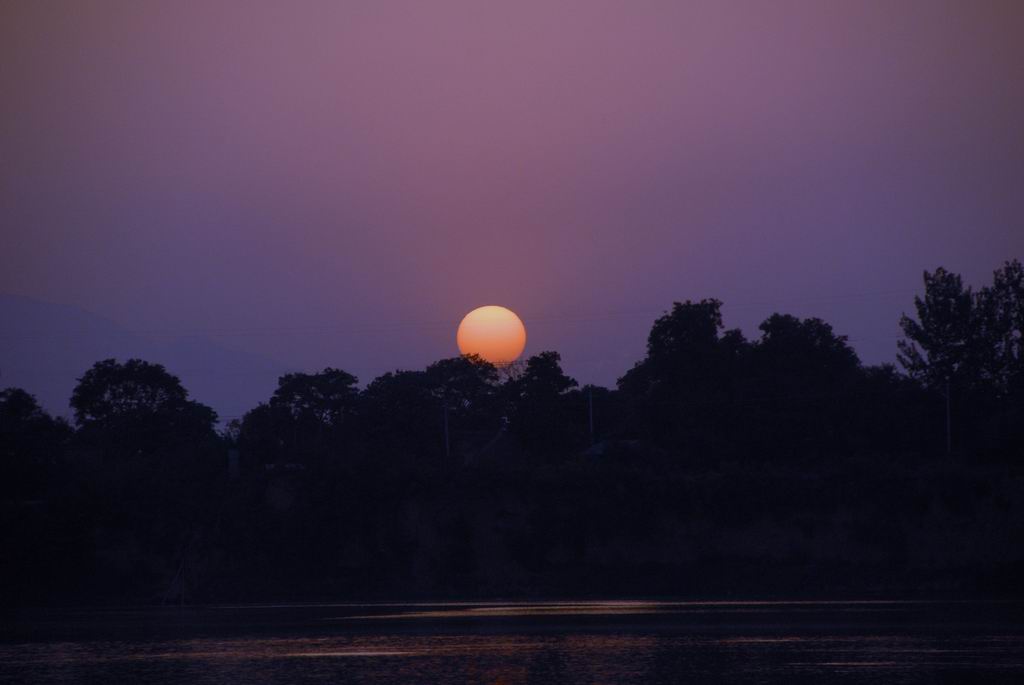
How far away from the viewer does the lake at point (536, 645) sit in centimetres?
1413

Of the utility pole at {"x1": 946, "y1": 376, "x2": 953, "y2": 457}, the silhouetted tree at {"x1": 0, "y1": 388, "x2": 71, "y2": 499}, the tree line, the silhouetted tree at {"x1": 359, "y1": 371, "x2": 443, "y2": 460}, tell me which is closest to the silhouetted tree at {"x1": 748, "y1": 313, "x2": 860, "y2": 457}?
the tree line

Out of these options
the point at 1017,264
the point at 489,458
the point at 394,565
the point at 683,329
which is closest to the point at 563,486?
the point at 489,458

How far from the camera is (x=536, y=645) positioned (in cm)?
1711

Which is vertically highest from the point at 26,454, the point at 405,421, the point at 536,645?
the point at 405,421

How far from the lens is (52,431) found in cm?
4331

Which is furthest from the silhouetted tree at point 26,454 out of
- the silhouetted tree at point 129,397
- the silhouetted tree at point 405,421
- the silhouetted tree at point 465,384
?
the silhouetted tree at point 465,384

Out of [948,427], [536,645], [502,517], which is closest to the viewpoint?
[536,645]

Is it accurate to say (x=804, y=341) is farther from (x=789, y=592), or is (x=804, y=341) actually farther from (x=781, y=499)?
(x=789, y=592)

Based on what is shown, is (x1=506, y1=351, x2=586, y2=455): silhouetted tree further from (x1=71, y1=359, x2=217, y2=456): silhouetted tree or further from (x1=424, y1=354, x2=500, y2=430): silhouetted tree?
(x1=71, y1=359, x2=217, y2=456): silhouetted tree

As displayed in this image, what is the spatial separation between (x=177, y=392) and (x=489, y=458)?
105 ft

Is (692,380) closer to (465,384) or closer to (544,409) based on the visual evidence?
(544,409)

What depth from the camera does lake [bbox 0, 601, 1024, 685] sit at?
46.4 ft

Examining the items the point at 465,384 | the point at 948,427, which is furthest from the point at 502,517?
the point at 465,384

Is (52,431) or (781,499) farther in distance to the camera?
(52,431)
